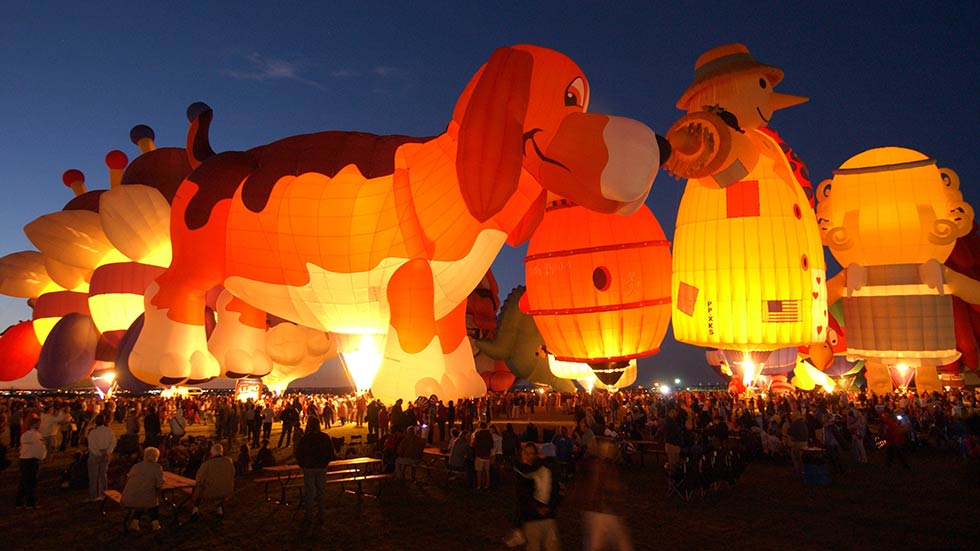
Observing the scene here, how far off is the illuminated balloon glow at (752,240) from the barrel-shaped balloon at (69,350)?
1665 cm

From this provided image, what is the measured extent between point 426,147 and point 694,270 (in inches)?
427

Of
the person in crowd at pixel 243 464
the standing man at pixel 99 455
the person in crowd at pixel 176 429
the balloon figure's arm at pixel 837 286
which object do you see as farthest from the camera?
the balloon figure's arm at pixel 837 286

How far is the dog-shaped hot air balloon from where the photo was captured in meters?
6.59

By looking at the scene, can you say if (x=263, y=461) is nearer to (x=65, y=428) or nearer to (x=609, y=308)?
(x=65, y=428)

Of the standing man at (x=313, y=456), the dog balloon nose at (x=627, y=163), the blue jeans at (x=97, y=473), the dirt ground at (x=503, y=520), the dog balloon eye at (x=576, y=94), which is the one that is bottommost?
the dirt ground at (x=503, y=520)

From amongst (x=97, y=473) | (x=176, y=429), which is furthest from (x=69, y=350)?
(x=97, y=473)

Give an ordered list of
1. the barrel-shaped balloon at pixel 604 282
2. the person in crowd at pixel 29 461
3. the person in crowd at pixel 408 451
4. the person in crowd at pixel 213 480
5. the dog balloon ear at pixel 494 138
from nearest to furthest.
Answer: the person in crowd at pixel 213 480, the person in crowd at pixel 29 461, the dog balloon ear at pixel 494 138, the person in crowd at pixel 408 451, the barrel-shaped balloon at pixel 604 282

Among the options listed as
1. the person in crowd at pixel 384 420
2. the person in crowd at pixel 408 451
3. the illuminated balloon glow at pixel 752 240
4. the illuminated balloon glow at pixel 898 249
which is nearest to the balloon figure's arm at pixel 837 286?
the illuminated balloon glow at pixel 898 249

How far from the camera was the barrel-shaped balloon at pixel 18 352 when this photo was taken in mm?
20219

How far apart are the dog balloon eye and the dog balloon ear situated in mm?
639

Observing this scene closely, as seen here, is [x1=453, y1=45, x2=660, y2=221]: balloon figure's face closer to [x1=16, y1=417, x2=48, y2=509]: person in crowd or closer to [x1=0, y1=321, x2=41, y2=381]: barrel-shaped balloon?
[x1=16, y1=417, x2=48, y2=509]: person in crowd

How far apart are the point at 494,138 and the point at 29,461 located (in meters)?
5.70

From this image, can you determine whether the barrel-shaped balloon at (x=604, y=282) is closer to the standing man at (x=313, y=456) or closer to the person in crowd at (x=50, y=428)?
the standing man at (x=313, y=456)

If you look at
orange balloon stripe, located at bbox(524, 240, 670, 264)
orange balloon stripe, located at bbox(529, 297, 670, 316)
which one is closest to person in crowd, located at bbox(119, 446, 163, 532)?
orange balloon stripe, located at bbox(529, 297, 670, 316)
